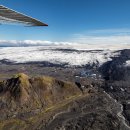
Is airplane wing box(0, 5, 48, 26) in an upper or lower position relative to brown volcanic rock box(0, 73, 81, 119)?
upper

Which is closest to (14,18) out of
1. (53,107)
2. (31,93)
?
(53,107)

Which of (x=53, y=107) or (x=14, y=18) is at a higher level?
(x=14, y=18)

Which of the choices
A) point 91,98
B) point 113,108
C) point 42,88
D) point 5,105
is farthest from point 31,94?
point 113,108

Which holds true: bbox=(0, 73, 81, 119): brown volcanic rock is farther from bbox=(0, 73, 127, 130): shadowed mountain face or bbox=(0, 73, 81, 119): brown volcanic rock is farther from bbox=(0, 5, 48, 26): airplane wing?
bbox=(0, 5, 48, 26): airplane wing

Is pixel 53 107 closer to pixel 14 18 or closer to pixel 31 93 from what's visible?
pixel 31 93

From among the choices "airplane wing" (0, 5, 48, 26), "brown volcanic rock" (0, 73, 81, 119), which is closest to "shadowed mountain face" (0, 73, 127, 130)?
"brown volcanic rock" (0, 73, 81, 119)

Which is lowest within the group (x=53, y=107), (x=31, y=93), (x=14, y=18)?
(x=53, y=107)
